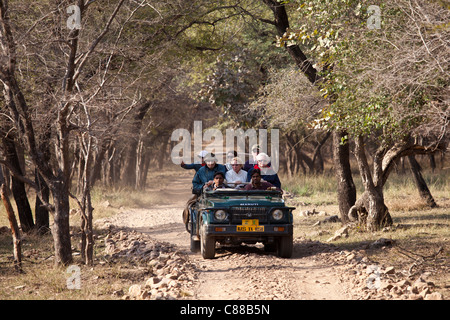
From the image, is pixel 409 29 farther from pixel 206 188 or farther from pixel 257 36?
pixel 257 36

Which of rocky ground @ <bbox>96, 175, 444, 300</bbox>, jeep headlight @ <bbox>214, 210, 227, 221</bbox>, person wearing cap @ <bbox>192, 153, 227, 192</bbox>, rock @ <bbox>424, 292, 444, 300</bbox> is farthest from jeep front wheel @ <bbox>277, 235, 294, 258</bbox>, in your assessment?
rock @ <bbox>424, 292, 444, 300</bbox>

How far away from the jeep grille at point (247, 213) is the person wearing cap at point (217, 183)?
1.08m

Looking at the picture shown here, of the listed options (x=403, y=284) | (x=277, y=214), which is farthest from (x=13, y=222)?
(x=403, y=284)

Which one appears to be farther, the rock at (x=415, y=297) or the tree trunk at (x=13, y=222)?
the tree trunk at (x=13, y=222)

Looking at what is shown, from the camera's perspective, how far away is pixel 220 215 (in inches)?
383

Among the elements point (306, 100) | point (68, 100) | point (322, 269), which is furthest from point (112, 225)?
point (322, 269)

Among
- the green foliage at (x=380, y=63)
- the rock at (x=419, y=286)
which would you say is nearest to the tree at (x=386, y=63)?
the green foliage at (x=380, y=63)

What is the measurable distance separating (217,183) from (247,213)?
1.25 meters

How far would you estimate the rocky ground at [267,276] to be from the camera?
7.28 meters

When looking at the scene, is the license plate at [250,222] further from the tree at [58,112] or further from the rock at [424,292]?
the rock at [424,292]

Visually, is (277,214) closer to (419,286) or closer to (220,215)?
(220,215)

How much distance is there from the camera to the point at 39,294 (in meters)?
8.17

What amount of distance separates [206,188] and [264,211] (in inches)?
58.5

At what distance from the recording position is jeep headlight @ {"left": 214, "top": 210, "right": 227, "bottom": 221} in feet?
31.9
